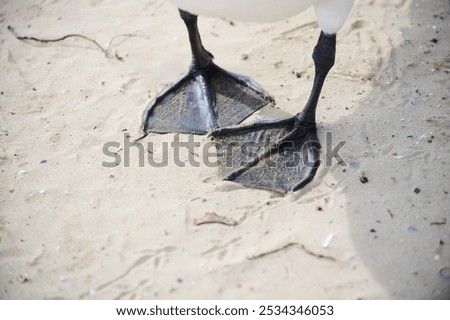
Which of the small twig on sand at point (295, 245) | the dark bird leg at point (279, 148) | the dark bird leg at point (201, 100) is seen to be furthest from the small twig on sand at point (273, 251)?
the dark bird leg at point (201, 100)

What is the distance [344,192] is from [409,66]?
1.21 metres

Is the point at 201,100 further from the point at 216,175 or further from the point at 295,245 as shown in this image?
the point at 295,245

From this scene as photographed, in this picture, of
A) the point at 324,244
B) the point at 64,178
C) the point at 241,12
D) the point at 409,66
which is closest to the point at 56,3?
the point at 64,178

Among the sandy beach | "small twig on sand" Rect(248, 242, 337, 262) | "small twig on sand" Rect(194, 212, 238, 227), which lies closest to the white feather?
the sandy beach

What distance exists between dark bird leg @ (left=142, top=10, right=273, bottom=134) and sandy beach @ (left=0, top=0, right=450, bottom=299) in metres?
0.09

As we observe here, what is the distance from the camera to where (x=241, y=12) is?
2.51 meters

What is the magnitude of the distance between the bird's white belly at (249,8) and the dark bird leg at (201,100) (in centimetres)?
75

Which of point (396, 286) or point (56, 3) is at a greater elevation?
point (56, 3)

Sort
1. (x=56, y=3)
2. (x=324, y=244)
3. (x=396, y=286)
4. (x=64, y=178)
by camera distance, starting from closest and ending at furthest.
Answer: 1. (x=396, y=286)
2. (x=324, y=244)
3. (x=64, y=178)
4. (x=56, y=3)

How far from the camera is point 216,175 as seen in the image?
2.99 meters

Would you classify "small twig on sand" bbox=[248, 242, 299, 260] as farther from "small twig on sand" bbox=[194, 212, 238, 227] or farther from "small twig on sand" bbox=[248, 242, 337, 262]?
"small twig on sand" bbox=[194, 212, 238, 227]

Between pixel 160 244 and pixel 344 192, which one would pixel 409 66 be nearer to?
pixel 344 192

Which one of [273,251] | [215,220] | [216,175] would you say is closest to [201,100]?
[216,175]

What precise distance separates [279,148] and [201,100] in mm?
627
